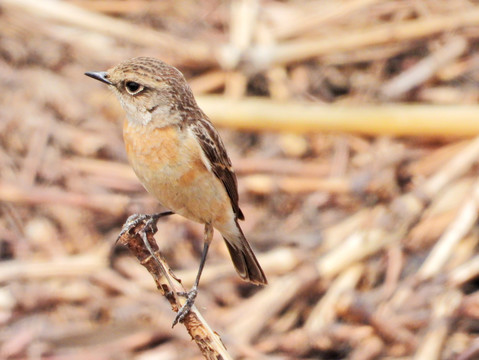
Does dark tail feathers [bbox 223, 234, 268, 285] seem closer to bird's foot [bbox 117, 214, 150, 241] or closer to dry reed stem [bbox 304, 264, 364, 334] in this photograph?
bird's foot [bbox 117, 214, 150, 241]

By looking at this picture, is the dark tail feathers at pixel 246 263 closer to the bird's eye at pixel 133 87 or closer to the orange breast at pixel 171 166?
the orange breast at pixel 171 166

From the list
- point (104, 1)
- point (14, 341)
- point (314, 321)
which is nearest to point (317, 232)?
point (314, 321)

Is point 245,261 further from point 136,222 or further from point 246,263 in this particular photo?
point 136,222

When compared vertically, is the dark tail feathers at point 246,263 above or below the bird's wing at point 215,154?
below

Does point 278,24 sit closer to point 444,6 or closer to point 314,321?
point 444,6

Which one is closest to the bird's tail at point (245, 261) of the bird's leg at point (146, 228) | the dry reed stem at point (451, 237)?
the bird's leg at point (146, 228)

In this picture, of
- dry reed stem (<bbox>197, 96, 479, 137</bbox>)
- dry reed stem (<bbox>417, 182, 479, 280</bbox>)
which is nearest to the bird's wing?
dry reed stem (<bbox>417, 182, 479, 280</bbox>)

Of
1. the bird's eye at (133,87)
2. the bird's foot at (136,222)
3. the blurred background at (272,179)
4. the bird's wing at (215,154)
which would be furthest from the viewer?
the blurred background at (272,179)
